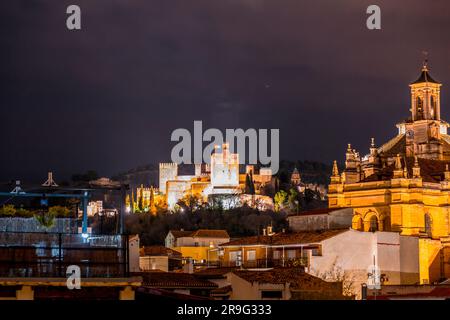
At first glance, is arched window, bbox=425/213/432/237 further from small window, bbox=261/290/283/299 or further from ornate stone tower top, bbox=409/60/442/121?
small window, bbox=261/290/283/299

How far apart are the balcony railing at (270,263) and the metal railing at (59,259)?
Result: 3607 centimetres

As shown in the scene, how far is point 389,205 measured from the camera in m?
87.9

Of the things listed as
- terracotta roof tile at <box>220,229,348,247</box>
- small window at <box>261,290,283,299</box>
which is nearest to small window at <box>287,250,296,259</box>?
terracotta roof tile at <box>220,229,348,247</box>

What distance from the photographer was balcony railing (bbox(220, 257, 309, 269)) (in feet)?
230

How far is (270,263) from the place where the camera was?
7369 cm

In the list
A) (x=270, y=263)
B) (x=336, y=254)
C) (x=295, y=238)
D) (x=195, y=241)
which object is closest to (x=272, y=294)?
(x=336, y=254)

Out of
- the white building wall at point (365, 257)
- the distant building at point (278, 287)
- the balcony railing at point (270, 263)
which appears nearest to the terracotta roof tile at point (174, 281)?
the distant building at point (278, 287)

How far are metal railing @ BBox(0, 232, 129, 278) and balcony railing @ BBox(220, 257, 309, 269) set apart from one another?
36.1 metres

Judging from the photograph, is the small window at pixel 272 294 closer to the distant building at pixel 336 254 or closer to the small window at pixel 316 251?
the distant building at pixel 336 254

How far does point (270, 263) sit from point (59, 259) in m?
41.7

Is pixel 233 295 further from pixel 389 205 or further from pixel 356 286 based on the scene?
pixel 389 205

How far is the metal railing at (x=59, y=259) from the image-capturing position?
108ft

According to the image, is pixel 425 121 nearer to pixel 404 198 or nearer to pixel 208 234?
pixel 404 198
